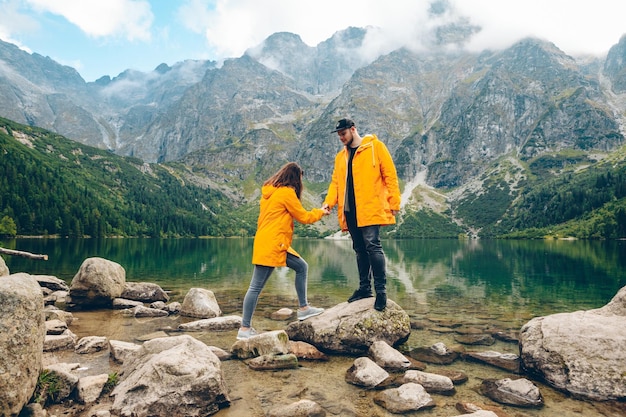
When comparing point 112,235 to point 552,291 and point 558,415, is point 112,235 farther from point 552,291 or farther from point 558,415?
point 558,415

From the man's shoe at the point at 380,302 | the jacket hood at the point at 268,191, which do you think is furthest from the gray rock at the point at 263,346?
the jacket hood at the point at 268,191

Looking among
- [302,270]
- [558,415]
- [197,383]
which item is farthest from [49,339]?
[558,415]

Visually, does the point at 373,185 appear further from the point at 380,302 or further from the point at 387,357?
the point at 387,357

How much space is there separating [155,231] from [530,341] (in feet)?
599

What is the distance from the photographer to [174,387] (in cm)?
589

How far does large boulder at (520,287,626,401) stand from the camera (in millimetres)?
7090

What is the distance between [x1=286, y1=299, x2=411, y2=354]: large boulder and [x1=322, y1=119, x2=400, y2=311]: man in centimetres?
39

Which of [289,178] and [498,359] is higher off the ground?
[289,178]

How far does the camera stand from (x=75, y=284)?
16.6 m

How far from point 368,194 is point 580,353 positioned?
5495 millimetres

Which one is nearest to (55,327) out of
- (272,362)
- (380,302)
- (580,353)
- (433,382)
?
(272,362)

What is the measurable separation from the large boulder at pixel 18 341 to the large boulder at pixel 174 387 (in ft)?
4.12

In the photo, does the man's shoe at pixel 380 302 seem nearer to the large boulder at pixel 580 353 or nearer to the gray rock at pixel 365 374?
the gray rock at pixel 365 374

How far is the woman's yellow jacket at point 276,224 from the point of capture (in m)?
9.15
